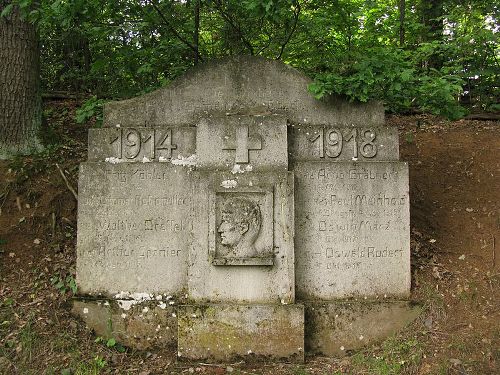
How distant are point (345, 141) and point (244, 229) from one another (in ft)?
4.76

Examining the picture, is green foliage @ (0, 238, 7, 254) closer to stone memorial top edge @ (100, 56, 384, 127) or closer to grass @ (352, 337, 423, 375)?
stone memorial top edge @ (100, 56, 384, 127)

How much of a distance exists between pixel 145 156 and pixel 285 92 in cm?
166

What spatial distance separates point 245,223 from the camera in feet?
15.5

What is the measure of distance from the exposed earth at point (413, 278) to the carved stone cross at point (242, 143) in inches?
81.7

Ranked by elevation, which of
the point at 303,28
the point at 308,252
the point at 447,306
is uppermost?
the point at 303,28

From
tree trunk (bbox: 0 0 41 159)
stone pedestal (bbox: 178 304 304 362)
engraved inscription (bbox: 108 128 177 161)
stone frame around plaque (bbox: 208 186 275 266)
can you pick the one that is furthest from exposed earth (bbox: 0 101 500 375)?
engraved inscription (bbox: 108 128 177 161)

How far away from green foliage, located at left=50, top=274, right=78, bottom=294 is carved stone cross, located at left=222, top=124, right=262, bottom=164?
2.22m

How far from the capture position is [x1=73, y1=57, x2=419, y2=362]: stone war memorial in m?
4.75

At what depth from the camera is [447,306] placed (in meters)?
4.88

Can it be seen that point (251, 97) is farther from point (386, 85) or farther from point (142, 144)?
point (386, 85)

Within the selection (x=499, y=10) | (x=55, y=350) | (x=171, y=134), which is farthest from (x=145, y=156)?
(x=499, y=10)

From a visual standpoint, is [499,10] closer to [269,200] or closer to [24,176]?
[269,200]

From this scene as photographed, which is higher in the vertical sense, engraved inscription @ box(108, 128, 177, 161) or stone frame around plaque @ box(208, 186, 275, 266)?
engraved inscription @ box(108, 128, 177, 161)

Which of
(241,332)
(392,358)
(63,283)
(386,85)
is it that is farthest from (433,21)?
(63,283)
